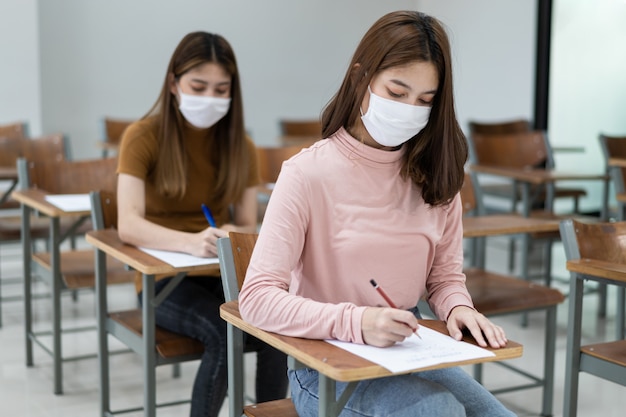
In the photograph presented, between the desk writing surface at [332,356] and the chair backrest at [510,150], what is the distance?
313cm

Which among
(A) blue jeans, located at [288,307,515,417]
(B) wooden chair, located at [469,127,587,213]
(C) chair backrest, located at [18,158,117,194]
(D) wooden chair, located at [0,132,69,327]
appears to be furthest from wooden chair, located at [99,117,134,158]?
(A) blue jeans, located at [288,307,515,417]

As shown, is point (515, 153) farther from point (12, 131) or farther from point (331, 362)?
point (331, 362)

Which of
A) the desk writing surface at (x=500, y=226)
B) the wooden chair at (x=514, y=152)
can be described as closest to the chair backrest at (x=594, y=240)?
the desk writing surface at (x=500, y=226)

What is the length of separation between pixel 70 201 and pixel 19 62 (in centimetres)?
314

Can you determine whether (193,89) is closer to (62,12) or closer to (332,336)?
(332,336)

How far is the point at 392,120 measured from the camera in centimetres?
155

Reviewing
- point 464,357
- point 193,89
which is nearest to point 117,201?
point 193,89

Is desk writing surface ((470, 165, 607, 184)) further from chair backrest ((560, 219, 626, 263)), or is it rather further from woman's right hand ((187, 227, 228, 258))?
woman's right hand ((187, 227, 228, 258))

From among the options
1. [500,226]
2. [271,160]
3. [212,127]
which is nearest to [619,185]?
[500,226]

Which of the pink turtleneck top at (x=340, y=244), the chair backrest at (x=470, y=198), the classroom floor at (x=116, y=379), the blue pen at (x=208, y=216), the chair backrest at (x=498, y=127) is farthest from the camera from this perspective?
the chair backrest at (x=498, y=127)

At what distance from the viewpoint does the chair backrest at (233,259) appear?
1710 mm

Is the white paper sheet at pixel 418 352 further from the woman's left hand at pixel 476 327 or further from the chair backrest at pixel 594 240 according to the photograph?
the chair backrest at pixel 594 240

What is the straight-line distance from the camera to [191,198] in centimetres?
258

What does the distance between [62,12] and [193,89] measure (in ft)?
13.5
